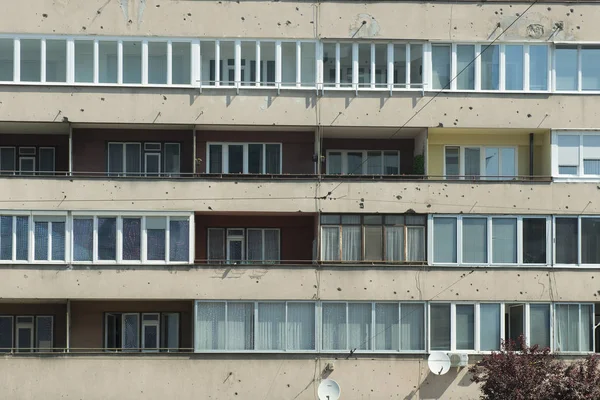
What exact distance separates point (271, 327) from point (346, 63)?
31.2 feet

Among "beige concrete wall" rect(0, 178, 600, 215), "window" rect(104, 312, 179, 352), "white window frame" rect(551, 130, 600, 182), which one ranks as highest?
"white window frame" rect(551, 130, 600, 182)

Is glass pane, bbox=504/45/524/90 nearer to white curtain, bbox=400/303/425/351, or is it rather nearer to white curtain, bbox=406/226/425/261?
white curtain, bbox=406/226/425/261

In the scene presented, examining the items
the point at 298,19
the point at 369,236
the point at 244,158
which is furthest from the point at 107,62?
the point at 369,236

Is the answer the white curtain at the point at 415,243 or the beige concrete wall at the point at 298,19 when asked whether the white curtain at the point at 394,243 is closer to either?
the white curtain at the point at 415,243

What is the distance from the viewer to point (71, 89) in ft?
134

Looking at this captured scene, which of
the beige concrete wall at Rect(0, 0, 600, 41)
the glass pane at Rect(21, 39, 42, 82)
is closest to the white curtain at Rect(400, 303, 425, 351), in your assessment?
the beige concrete wall at Rect(0, 0, 600, 41)

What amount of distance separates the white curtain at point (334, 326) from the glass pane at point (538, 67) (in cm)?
1027

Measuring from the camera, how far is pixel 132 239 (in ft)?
133

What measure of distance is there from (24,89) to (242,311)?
34.8 ft

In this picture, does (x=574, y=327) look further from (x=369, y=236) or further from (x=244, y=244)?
(x=244, y=244)

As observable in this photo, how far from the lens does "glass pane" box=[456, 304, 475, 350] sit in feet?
134

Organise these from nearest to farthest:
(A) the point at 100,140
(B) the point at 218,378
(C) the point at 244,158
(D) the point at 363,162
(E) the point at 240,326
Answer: (B) the point at 218,378
(E) the point at 240,326
(A) the point at 100,140
(C) the point at 244,158
(D) the point at 363,162

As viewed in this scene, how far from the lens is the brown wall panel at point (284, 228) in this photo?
4272 cm

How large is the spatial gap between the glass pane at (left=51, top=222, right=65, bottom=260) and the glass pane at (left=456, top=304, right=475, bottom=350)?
1360 centimetres
